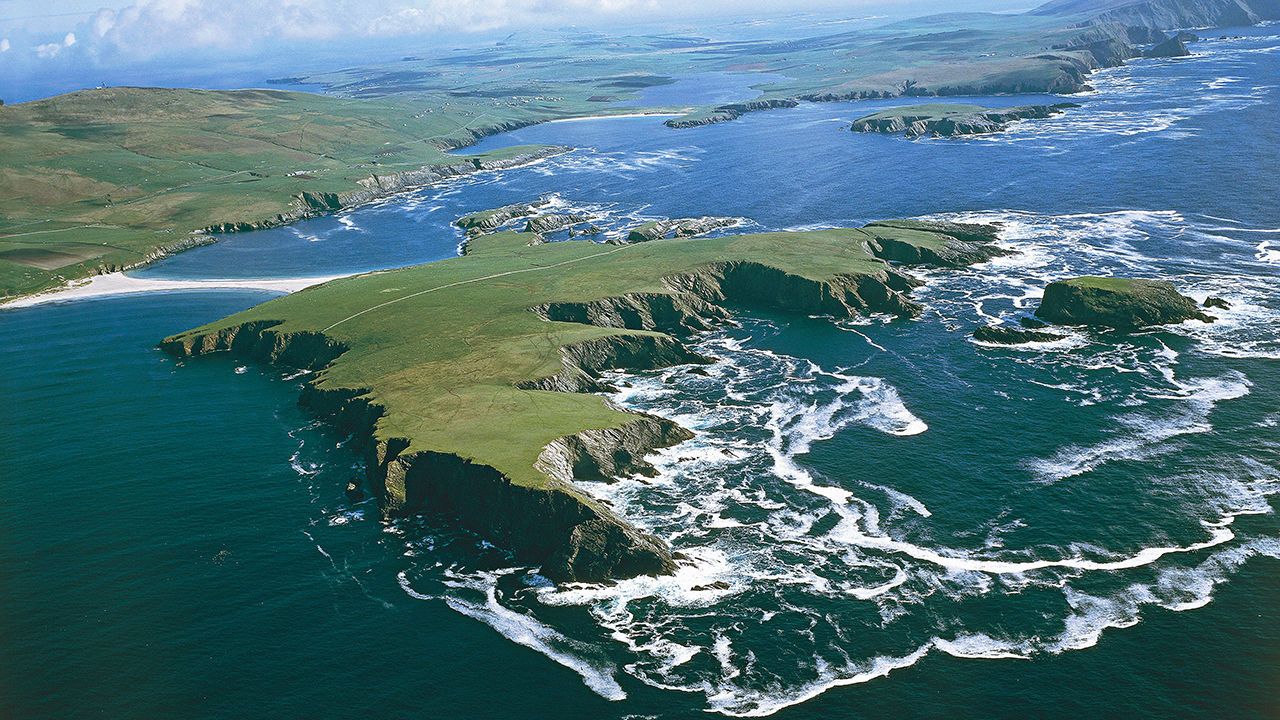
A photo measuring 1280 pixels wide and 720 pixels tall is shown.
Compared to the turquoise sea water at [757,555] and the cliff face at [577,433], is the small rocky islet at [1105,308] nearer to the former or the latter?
the turquoise sea water at [757,555]

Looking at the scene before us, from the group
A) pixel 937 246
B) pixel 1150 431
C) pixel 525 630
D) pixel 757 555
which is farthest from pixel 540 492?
pixel 937 246

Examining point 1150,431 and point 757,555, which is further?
point 1150,431

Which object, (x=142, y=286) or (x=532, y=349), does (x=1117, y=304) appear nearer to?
(x=532, y=349)

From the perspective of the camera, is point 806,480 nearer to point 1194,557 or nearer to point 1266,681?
point 1194,557

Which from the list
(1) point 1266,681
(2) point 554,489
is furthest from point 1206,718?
(2) point 554,489

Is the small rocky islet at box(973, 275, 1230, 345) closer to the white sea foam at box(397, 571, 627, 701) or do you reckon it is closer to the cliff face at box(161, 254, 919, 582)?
the cliff face at box(161, 254, 919, 582)

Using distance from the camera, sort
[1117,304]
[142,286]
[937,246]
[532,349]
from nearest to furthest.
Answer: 1. [532,349]
2. [1117,304]
3. [937,246]
4. [142,286]
